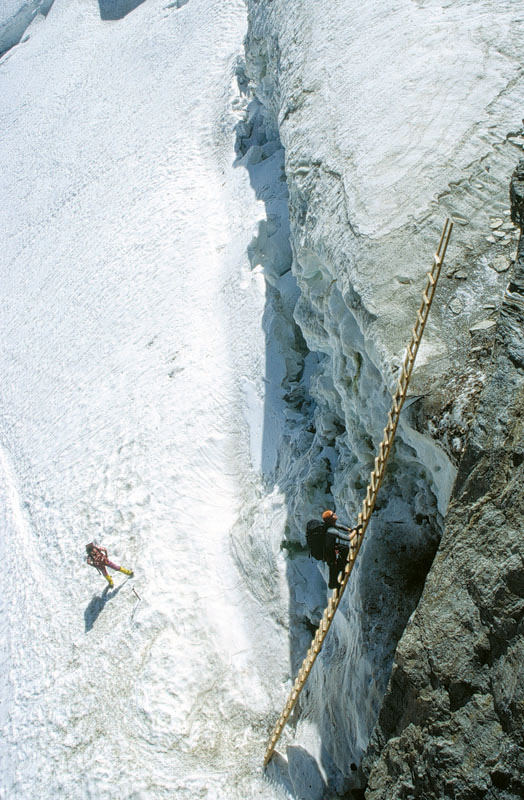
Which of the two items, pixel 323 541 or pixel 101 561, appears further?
pixel 101 561

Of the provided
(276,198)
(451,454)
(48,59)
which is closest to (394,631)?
(451,454)

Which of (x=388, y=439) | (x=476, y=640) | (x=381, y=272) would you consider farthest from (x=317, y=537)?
(x=381, y=272)

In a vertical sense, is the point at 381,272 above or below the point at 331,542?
above

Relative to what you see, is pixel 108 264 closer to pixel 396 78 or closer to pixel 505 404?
pixel 396 78

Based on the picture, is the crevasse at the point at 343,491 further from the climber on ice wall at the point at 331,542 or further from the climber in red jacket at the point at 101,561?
the climber in red jacket at the point at 101,561

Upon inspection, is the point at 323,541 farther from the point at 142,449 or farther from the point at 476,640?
the point at 142,449

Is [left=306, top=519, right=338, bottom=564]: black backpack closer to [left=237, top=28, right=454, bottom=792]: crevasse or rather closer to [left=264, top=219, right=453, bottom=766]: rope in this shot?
[left=264, top=219, right=453, bottom=766]: rope

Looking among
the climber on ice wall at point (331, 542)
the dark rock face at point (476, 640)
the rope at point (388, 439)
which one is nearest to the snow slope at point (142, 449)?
the rope at point (388, 439)

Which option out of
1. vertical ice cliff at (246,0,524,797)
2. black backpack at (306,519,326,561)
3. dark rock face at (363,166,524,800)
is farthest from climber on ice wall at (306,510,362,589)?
dark rock face at (363,166,524,800)
